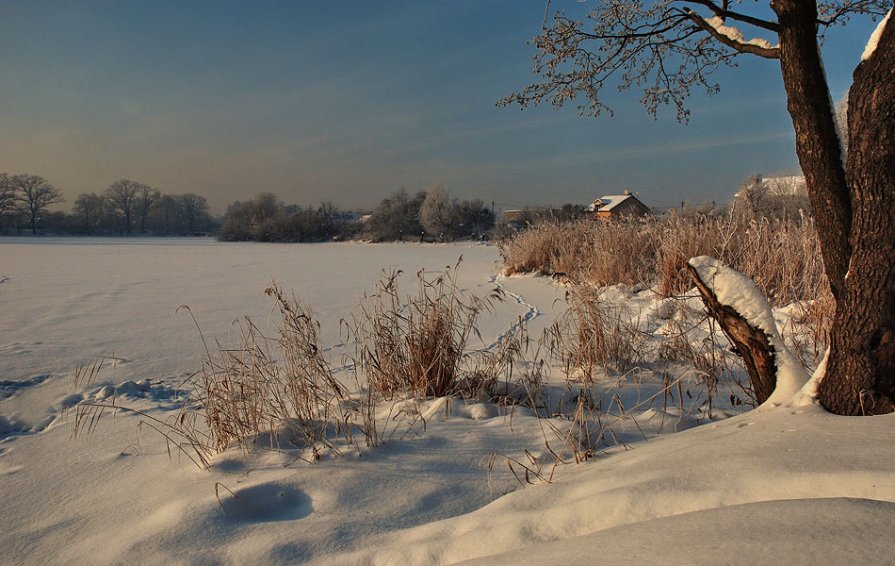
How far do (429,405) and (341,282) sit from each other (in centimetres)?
790

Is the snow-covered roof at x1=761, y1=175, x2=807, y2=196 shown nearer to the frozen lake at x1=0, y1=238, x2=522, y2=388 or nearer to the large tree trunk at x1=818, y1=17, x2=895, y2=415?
the frozen lake at x1=0, y1=238, x2=522, y2=388

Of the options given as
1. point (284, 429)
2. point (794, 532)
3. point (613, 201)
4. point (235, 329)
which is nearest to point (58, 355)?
point (235, 329)

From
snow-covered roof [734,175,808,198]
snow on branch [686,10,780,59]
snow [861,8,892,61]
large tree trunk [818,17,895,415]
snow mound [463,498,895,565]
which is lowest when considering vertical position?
snow mound [463,498,895,565]

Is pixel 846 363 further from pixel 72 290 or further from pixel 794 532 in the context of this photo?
pixel 72 290

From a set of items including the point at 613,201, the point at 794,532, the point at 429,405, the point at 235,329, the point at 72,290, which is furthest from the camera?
the point at 613,201

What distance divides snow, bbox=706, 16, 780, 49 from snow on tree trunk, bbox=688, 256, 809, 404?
40.8 inches

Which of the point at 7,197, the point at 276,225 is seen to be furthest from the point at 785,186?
the point at 7,197

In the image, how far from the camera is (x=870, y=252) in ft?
5.04

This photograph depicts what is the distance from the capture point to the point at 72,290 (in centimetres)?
841

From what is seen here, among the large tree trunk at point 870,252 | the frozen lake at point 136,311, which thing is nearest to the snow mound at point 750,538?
the large tree trunk at point 870,252

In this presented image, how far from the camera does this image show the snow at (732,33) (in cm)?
229

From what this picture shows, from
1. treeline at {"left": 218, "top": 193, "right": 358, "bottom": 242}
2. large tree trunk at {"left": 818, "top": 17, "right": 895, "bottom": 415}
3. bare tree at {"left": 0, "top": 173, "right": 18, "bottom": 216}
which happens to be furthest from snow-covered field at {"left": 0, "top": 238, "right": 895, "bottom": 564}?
bare tree at {"left": 0, "top": 173, "right": 18, "bottom": 216}

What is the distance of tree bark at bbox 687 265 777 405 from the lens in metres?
1.96

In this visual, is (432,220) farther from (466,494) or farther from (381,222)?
(466,494)
